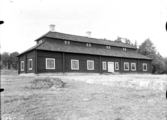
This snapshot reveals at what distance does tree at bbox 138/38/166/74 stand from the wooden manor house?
1372 centimetres

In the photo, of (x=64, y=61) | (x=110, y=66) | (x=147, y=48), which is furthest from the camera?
(x=147, y=48)

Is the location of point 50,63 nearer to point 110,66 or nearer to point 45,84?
point 110,66

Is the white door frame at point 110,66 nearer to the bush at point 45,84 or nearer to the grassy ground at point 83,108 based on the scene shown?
the bush at point 45,84

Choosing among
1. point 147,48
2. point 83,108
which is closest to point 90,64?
point 83,108

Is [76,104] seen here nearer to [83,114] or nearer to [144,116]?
[83,114]

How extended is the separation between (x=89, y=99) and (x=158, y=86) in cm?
287

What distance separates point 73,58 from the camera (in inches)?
941

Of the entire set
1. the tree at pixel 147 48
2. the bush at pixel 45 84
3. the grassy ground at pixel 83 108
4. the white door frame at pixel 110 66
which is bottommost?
the grassy ground at pixel 83 108

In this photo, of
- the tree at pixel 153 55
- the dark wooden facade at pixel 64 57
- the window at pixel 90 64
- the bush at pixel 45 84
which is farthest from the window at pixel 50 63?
the tree at pixel 153 55

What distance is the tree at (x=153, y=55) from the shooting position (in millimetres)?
45406

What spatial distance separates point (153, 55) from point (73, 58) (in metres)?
31.1

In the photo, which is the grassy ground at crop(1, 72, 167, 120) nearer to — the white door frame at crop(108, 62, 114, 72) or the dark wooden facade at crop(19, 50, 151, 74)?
the dark wooden facade at crop(19, 50, 151, 74)

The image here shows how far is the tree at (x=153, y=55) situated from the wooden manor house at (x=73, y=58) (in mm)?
13724

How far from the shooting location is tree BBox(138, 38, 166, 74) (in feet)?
149
